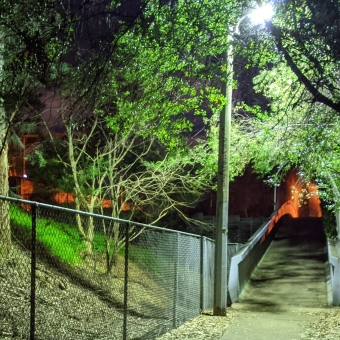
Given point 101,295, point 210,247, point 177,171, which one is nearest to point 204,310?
point 210,247

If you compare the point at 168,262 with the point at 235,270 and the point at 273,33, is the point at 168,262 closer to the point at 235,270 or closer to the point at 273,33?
the point at 273,33

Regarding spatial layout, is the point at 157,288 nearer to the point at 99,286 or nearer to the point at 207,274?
the point at 99,286

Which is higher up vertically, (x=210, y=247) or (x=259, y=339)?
(x=210, y=247)

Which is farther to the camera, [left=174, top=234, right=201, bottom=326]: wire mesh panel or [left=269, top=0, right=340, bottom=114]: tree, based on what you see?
[left=174, top=234, right=201, bottom=326]: wire mesh panel

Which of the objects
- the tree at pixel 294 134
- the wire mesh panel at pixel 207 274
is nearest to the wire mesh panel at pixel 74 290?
the wire mesh panel at pixel 207 274

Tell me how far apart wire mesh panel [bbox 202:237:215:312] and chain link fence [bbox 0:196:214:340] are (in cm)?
2

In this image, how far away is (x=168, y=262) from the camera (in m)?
9.14

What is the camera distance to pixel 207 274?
12125 mm

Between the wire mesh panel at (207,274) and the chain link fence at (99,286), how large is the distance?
2 cm

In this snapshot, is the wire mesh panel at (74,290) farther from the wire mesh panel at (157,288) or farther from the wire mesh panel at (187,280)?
the wire mesh panel at (187,280)

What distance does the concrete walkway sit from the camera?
9977 mm

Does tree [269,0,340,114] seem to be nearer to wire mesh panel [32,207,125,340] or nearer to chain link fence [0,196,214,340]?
chain link fence [0,196,214,340]

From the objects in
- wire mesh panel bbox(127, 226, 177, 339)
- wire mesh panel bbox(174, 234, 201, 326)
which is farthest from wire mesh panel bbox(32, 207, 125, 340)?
wire mesh panel bbox(174, 234, 201, 326)

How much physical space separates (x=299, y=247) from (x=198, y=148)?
11220 mm
